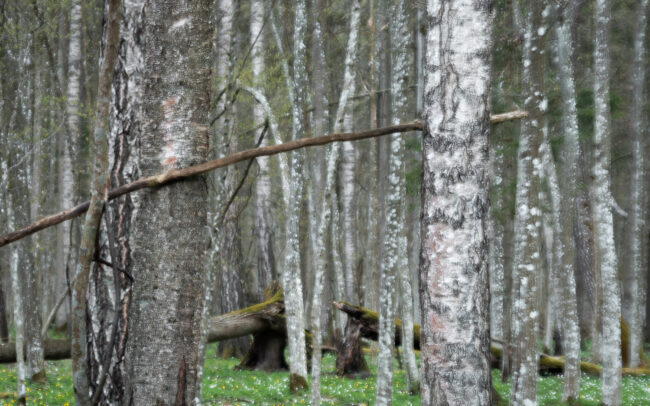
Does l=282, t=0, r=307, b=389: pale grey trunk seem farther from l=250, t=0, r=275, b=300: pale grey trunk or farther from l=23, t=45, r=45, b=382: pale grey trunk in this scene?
l=250, t=0, r=275, b=300: pale grey trunk

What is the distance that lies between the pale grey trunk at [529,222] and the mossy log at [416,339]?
4.78 m

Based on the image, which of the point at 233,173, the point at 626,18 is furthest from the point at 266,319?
the point at 626,18

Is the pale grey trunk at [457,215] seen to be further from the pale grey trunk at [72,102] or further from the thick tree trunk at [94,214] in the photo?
the pale grey trunk at [72,102]

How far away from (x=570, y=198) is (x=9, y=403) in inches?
394

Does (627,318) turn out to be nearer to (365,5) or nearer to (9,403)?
(365,5)

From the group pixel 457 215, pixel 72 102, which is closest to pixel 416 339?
pixel 72 102

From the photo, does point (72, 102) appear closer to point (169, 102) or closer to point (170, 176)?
point (169, 102)

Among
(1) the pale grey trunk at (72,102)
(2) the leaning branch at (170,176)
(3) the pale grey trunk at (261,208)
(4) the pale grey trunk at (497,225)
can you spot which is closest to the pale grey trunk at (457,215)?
(2) the leaning branch at (170,176)

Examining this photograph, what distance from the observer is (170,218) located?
2648 millimetres

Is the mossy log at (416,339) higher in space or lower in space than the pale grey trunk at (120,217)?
lower

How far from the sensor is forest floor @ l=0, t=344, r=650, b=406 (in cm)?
1004

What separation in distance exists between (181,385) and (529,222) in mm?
6185

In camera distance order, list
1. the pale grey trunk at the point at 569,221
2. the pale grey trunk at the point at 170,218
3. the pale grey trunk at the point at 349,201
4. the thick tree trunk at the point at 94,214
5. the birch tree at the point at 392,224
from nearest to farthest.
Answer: the thick tree trunk at the point at 94,214
the pale grey trunk at the point at 170,218
the birch tree at the point at 392,224
the pale grey trunk at the point at 569,221
the pale grey trunk at the point at 349,201

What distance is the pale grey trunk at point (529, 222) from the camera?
766cm
